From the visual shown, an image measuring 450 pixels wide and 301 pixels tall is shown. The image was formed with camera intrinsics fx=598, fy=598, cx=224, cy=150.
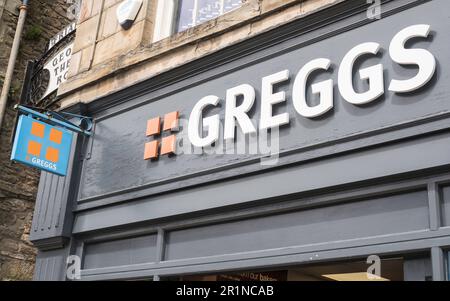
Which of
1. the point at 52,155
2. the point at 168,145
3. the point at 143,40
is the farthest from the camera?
the point at 143,40

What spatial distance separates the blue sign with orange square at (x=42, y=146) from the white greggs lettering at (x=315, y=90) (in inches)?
61.9

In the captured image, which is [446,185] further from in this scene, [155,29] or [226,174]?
[155,29]

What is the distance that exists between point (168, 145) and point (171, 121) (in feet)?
0.82

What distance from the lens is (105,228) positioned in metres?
5.88

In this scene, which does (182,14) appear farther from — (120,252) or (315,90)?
(120,252)

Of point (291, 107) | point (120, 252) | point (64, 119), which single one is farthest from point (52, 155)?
point (291, 107)

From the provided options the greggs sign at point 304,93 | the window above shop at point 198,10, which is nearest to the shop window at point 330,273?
the greggs sign at point 304,93

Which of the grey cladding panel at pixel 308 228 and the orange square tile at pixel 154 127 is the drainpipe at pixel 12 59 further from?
the grey cladding panel at pixel 308 228

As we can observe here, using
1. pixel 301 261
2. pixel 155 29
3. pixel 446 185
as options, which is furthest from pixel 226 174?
pixel 155 29

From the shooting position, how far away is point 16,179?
9531 mm

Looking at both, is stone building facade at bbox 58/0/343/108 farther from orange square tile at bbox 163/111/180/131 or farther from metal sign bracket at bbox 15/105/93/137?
orange square tile at bbox 163/111/180/131

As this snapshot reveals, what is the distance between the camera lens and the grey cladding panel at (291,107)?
4113 millimetres

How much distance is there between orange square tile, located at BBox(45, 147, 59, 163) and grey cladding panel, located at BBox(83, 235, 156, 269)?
0.95 meters

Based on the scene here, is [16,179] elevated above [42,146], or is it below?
above
